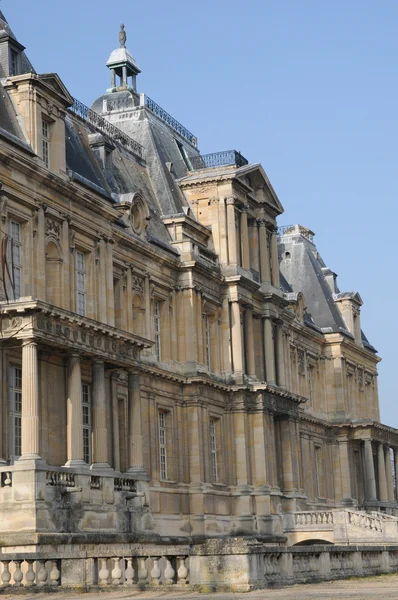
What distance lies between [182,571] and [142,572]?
0.80 m

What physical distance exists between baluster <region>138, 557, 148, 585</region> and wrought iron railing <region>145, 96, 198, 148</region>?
107 feet

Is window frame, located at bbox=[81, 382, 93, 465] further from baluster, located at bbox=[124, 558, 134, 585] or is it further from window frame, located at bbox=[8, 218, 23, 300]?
baluster, located at bbox=[124, 558, 134, 585]

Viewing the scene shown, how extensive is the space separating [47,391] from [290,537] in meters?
18.1

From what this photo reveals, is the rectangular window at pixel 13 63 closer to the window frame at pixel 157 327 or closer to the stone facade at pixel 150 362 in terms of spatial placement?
the stone facade at pixel 150 362

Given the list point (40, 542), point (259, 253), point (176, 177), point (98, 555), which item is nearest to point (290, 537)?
point (259, 253)

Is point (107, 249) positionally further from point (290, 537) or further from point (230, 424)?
point (290, 537)

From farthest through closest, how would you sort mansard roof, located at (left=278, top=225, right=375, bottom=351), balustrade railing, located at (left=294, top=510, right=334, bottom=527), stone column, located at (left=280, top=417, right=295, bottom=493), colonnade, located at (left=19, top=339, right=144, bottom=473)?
mansard roof, located at (left=278, top=225, right=375, bottom=351) < stone column, located at (left=280, top=417, right=295, bottom=493) < balustrade railing, located at (left=294, top=510, right=334, bottom=527) < colonnade, located at (left=19, top=339, right=144, bottom=473)

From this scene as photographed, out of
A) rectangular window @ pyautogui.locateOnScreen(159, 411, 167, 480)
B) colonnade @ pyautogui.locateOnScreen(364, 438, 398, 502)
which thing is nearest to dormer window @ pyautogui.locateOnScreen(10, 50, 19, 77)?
rectangular window @ pyautogui.locateOnScreen(159, 411, 167, 480)

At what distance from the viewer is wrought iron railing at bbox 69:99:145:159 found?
4672 centimetres

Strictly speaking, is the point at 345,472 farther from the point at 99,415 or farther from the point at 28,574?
the point at 28,574

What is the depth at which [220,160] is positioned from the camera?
52.4m

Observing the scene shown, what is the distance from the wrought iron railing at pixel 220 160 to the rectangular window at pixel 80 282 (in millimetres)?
14297

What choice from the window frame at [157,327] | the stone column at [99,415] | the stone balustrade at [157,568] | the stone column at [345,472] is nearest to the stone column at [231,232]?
the window frame at [157,327]

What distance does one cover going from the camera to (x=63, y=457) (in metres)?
34.9
